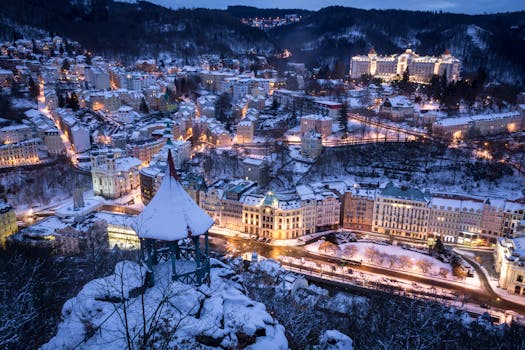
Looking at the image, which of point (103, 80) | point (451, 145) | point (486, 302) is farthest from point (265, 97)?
point (486, 302)

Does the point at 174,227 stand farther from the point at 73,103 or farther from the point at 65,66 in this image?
the point at 65,66

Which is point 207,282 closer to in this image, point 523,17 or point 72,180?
point 72,180

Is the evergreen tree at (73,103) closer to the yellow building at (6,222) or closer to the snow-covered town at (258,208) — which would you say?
the snow-covered town at (258,208)

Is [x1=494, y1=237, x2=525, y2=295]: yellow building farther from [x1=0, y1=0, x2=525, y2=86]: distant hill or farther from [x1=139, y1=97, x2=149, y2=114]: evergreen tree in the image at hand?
[x1=0, y1=0, x2=525, y2=86]: distant hill

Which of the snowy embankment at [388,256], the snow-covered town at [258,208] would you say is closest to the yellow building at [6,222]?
the snow-covered town at [258,208]

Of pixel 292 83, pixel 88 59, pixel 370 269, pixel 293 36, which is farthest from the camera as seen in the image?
pixel 293 36

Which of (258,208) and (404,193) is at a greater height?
(404,193)

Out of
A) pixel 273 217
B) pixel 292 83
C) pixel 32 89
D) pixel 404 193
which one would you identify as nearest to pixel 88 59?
pixel 32 89
